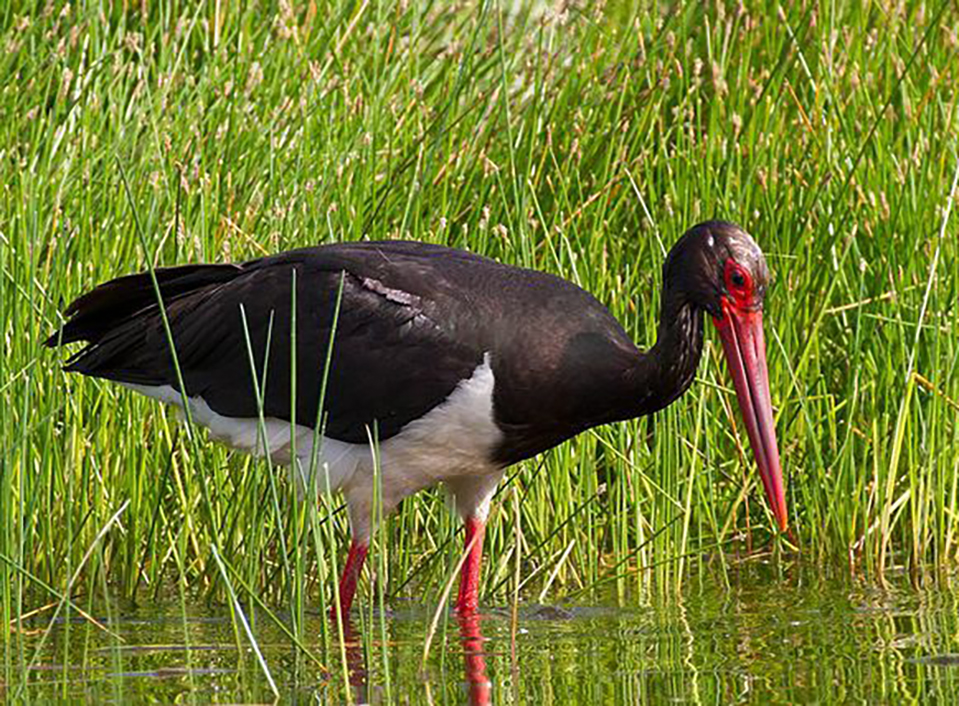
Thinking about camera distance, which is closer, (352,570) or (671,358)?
(671,358)

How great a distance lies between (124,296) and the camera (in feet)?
17.9

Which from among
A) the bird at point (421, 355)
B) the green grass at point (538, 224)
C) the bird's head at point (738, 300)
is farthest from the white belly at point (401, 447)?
the bird's head at point (738, 300)

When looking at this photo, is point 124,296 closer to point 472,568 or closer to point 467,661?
point 472,568

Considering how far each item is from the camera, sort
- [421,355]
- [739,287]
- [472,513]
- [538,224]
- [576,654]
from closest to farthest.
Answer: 1. [576,654]
2. [739,287]
3. [421,355]
4. [472,513]
5. [538,224]

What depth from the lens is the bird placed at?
516 centimetres

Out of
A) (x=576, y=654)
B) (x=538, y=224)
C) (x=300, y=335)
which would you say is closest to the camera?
(x=576, y=654)

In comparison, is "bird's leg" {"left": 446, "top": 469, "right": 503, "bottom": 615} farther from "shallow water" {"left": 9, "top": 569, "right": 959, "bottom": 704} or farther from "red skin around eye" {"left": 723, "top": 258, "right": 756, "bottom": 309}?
"red skin around eye" {"left": 723, "top": 258, "right": 756, "bottom": 309}

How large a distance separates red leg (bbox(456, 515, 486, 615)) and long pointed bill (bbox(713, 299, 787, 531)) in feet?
2.70

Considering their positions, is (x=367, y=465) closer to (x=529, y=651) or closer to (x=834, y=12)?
(x=529, y=651)

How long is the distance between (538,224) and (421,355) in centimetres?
147

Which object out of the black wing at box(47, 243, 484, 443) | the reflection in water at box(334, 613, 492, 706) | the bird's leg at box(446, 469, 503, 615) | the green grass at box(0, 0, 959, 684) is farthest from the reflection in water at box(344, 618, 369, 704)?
the black wing at box(47, 243, 484, 443)

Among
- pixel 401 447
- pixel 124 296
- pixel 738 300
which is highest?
pixel 124 296

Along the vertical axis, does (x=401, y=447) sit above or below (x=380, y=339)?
below

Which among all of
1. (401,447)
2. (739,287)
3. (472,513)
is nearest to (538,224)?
(472,513)
